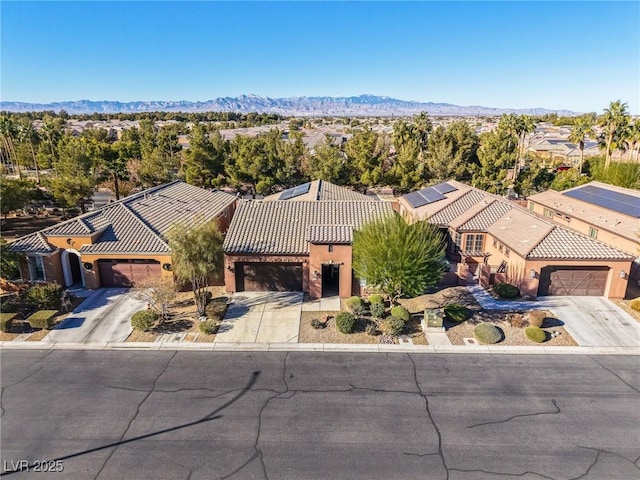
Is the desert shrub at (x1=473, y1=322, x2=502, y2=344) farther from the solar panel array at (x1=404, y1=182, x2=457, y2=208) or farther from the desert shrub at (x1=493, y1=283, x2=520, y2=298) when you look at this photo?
the solar panel array at (x1=404, y1=182, x2=457, y2=208)

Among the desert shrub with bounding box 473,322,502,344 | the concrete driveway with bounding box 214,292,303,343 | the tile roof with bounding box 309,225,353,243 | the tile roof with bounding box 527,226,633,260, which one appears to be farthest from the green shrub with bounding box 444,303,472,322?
the concrete driveway with bounding box 214,292,303,343

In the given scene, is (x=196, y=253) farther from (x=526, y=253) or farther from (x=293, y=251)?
(x=526, y=253)

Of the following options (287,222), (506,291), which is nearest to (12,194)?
(287,222)

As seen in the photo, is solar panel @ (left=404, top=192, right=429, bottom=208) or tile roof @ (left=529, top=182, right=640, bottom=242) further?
solar panel @ (left=404, top=192, right=429, bottom=208)

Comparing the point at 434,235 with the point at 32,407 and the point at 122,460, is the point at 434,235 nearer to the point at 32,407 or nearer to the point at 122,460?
the point at 122,460

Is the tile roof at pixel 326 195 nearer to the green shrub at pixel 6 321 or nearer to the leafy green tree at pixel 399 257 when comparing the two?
the leafy green tree at pixel 399 257

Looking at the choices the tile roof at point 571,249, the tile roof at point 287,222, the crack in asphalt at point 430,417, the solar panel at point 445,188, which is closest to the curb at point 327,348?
the crack in asphalt at point 430,417
